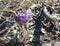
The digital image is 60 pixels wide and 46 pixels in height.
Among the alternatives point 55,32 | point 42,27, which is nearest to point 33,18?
point 42,27

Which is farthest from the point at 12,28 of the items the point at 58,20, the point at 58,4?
the point at 58,4

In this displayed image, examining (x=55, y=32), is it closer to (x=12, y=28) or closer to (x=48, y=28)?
(x=48, y=28)

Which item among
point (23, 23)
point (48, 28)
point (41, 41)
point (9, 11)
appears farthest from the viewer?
point (9, 11)

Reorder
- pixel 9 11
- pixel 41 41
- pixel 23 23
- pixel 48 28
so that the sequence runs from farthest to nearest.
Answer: pixel 9 11
pixel 48 28
pixel 41 41
pixel 23 23

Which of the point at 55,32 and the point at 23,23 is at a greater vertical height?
the point at 23,23

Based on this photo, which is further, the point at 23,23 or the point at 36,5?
the point at 36,5

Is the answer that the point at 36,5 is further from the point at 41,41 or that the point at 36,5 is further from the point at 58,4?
the point at 41,41
